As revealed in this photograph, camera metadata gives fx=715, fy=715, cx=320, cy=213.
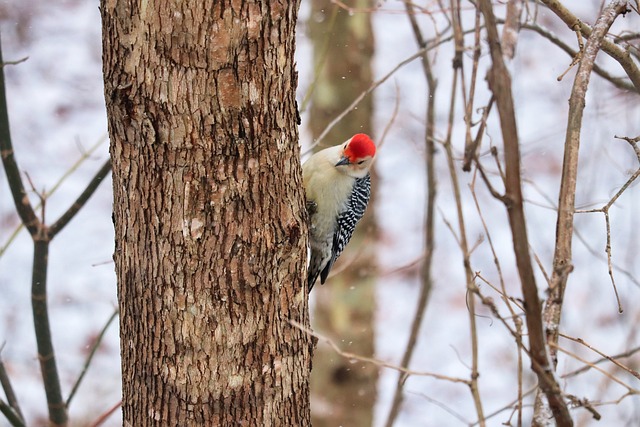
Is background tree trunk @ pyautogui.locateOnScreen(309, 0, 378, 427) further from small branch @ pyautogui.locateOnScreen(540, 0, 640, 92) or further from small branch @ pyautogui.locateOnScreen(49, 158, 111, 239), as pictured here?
small branch @ pyautogui.locateOnScreen(540, 0, 640, 92)

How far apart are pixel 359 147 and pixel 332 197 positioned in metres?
0.28

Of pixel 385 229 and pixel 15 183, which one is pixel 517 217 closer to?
pixel 15 183

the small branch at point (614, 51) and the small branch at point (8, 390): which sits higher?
the small branch at point (614, 51)

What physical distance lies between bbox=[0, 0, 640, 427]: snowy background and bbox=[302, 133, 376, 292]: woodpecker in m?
1.77

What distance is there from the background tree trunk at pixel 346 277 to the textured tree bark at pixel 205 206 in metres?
3.03

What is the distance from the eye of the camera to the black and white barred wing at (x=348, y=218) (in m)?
3.49

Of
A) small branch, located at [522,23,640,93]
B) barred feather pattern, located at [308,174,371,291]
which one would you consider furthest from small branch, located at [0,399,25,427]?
small branch, located at [522,23,640,93]

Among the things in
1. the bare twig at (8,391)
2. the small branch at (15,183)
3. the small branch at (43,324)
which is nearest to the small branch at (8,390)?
Answer: the bare twig at (8,391)

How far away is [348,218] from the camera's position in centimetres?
354

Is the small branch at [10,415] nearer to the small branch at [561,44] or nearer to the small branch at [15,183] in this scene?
the small branch at [15,183]

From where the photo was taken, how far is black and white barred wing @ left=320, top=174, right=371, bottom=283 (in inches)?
137

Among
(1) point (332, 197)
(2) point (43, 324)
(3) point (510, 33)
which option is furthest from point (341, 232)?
(3) point (510, 33)

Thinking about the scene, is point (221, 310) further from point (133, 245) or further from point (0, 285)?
point (0, 285)

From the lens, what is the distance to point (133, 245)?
73.9 inches
